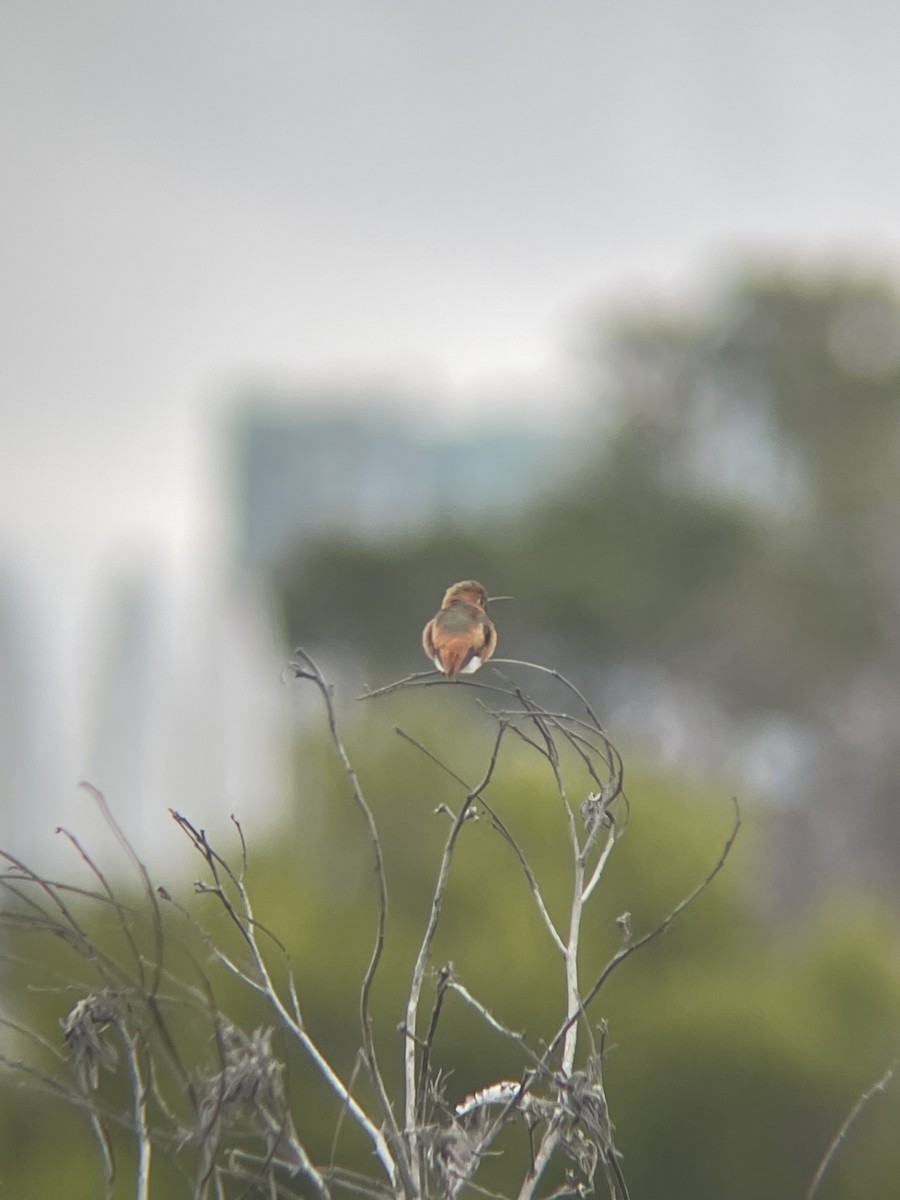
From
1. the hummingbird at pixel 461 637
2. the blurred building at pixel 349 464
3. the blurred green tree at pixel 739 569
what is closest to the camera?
the hummingbird at pixel 461 637

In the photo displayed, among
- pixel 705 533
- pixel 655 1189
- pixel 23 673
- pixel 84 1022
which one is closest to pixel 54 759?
pixel 23 673

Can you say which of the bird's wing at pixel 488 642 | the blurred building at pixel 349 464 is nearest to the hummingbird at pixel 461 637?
the bird's wing at pixel 488 642

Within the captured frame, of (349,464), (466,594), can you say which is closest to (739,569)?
(466,594)

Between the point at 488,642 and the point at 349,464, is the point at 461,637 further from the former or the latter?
the point at 349,464

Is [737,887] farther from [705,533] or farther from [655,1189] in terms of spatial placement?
[705,533]

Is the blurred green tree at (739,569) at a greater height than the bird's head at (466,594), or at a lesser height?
lesser

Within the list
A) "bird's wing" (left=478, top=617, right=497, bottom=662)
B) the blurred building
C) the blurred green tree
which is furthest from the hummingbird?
the blurred building

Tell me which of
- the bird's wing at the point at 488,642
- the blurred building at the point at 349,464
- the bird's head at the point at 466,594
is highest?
the bird's head at the point at 466,594

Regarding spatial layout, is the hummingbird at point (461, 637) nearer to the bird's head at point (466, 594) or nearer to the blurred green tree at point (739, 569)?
the bird's head at point (466, 594)

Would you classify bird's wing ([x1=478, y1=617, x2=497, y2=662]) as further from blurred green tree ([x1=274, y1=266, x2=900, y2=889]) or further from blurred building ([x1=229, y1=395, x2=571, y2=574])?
blurred building ([x1=229, y1=395, x2=571, y2=574])
